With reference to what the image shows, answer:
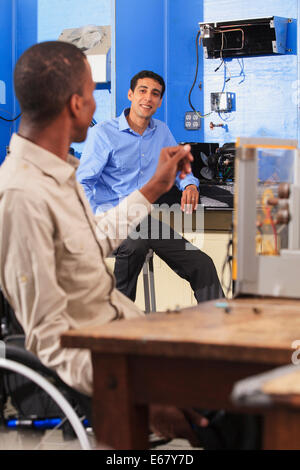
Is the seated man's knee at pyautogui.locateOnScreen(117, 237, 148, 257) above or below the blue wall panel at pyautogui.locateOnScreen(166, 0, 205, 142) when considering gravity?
below

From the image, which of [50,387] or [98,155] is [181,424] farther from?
[98,155]

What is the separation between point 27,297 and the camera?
4.77 feet

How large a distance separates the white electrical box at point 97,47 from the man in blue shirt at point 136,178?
141 centimetres

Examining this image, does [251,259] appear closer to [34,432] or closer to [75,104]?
[75,104]

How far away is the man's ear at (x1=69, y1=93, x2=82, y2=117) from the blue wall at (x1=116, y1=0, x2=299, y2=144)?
3.69 metres

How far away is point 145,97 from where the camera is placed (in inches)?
166

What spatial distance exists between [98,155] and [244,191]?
95.2 inches

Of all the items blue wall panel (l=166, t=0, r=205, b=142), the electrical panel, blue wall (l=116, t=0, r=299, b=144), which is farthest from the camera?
blue wall panel (l=166, t=0, r=205, b=142)

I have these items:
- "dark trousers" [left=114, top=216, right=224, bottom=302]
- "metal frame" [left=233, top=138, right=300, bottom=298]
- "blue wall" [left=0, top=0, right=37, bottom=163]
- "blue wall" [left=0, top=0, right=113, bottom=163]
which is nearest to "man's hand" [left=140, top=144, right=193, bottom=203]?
"metal frame" [left=233, top=138, right=300, bottom=298]

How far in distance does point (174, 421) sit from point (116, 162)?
2.76 m

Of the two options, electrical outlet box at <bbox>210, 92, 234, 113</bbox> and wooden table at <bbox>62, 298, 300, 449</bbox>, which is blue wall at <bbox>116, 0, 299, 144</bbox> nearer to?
electrical outlet box at <bbox>210, 92, 234, 113</bbox>

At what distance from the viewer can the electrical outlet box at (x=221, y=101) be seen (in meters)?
5.25

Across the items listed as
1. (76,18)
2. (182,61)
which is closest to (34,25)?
(76,18)

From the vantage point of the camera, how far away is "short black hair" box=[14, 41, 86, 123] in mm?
1619
